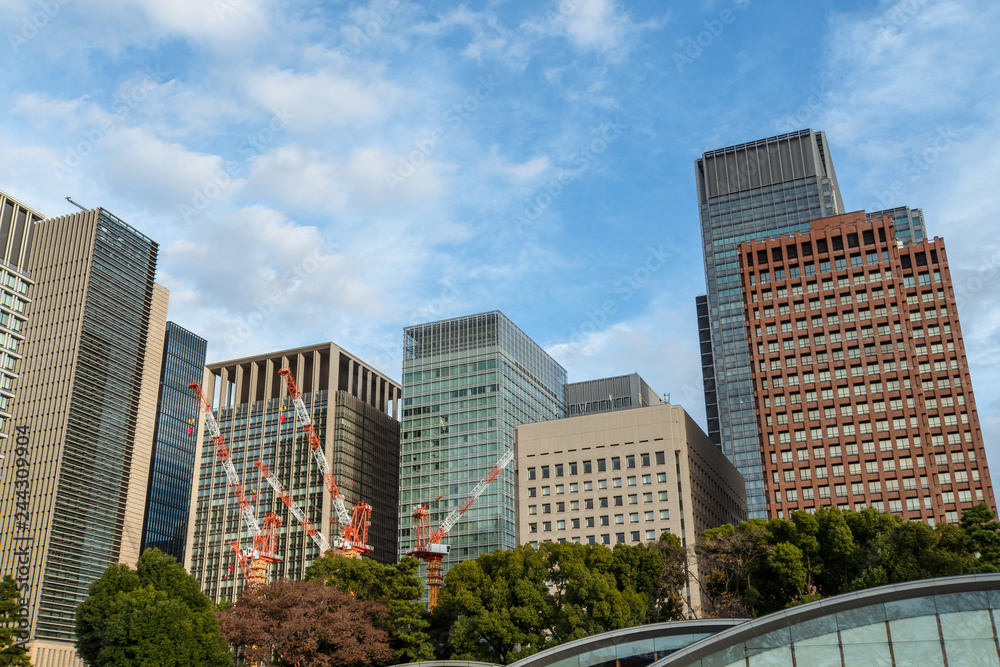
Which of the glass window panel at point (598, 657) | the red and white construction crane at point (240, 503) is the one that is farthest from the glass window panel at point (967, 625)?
the red and white construction crane at point (240, 503)

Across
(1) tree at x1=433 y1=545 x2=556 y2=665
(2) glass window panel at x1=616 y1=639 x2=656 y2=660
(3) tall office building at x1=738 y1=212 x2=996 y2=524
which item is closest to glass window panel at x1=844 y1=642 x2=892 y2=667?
(2) glass window panel at x1=616 y1=639 x2=656 y2=660

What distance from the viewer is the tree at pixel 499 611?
228 ft

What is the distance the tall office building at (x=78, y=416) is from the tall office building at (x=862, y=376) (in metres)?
114

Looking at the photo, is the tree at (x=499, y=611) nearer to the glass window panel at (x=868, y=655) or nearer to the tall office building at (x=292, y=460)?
the glass window panel at (x=868, y=655)

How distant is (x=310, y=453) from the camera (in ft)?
587

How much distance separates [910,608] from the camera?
126ft

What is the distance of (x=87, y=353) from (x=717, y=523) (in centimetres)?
11596

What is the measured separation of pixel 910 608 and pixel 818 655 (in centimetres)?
437

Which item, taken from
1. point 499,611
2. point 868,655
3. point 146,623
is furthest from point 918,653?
point 146,623

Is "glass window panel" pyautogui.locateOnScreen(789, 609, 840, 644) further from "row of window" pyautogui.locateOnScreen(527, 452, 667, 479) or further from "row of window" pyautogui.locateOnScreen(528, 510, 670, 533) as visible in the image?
"row of window" pyautogui.locateOnScreen(527, 452, 667, 479)

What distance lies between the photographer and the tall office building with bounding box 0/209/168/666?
490 ft

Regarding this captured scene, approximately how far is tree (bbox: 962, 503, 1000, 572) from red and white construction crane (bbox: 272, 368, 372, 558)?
107m

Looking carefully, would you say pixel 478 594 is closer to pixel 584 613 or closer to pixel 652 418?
pixel 584 613

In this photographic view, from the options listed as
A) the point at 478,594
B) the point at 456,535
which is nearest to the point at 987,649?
the point at 478,594
